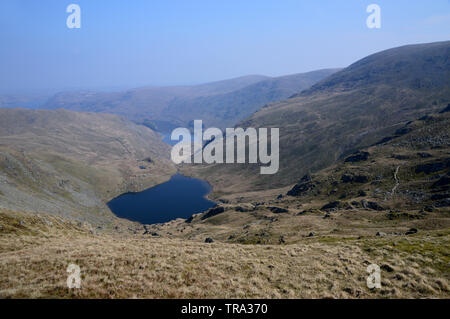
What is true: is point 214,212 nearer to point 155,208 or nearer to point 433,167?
point 155,208

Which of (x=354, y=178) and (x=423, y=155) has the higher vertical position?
(x=423, y=155)

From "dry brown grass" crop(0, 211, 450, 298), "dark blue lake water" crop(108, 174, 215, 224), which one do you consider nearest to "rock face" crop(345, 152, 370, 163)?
"dark blue lake water" crop(108, 174, 215, 224)

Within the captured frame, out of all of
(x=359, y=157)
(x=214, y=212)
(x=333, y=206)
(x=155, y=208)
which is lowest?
(x=155, y=208)

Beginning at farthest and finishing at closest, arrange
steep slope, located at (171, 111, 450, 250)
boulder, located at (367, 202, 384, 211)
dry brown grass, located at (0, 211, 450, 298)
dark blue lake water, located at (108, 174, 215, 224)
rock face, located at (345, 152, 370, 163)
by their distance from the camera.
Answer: dark blue lake water, located at (108, 174, 215, 224), rock face, located at (345, 152, 370, 163), boulder, located at (367, 202, 384, 211), steep slope, located at (171, 111, 450, 250), dry brown grass, located at (0, 211, 450, 298)

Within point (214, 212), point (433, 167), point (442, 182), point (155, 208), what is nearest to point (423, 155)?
point (433, 167)

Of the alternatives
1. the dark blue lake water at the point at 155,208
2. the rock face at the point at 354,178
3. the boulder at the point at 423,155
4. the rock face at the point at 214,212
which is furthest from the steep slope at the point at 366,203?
the dark blue lake water at the point at 155,208

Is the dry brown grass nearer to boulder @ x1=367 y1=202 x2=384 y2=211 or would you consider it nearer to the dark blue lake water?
boulder @ x1=367 y1=202 x2=384 y2=211
